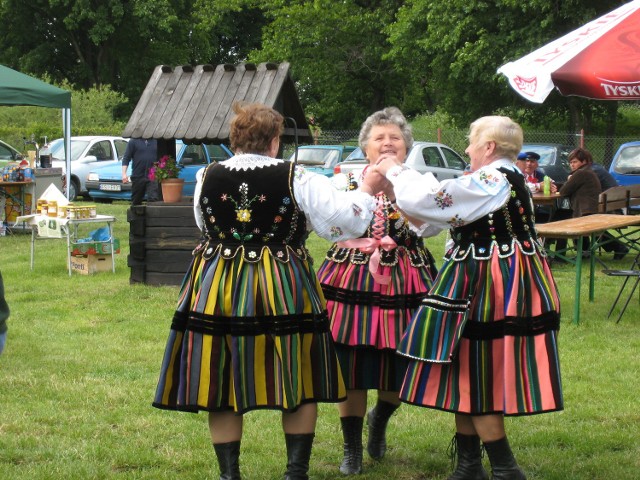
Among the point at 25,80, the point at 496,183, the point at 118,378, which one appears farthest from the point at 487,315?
the point at 25,80

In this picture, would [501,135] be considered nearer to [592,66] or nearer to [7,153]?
[592,66]

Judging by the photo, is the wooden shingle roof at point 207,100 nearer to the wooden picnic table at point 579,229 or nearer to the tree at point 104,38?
the wooden picnic table at point 579,229

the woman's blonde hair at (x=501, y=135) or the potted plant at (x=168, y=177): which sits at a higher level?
the woman's blonde hair at (x=501, y=135)

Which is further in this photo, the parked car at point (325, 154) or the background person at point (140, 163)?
the parked car at point (325, 154)

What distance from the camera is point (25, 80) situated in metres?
12.8

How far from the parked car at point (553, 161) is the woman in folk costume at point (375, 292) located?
12686 millimetres

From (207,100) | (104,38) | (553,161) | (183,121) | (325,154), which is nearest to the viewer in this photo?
(183,121)

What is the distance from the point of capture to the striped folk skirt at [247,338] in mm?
3742

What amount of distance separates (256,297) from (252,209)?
0.34 m

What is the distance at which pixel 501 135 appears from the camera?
3.89 meters

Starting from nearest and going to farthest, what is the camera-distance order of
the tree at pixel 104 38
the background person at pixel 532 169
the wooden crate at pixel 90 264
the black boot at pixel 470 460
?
1. the black boot at pixel 470 460
2. the wooden crate at pixel 90 264
3. the background person at pixel 532 169
4. the tree at pixel 104 38

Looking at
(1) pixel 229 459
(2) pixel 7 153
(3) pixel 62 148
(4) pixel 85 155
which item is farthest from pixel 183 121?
(3) pixel 62 148

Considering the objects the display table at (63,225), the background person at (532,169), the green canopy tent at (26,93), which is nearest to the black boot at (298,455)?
the display table at (63,225)

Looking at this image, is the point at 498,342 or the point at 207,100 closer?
the point at 498,342
